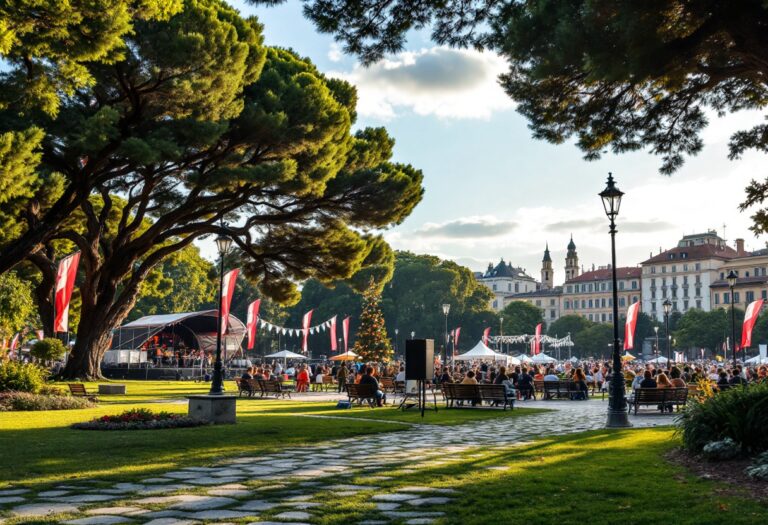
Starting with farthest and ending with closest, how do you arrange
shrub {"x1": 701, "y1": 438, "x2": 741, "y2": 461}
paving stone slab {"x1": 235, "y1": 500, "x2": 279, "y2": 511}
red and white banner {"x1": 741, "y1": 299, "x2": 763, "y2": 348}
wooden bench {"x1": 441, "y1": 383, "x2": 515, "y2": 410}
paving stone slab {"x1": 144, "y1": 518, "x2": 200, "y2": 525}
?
red and white banner {"x1": 741, "y1": 299, "x2": 763, "y2": 348}
wooden bench {"x1": 441, "y1": 383, "x2": 515, "y2": 410}
shrub {"x1": 701, "y1": 438, "x2": 741, "y2": 461}
paving stone slab {"x1": 235, "y1": 500, "x2": 279, "y2": 511}
paving stone slab {"x1": 144, "y1": 518, "x2": 200, "y2": 525}

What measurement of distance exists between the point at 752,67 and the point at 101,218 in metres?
24.7

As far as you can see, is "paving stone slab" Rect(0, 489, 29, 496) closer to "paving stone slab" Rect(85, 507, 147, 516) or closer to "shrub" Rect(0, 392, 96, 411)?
"paving stone slab" Rect(85, 507, 147, 516)

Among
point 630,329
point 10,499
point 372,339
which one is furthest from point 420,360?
point 372,339

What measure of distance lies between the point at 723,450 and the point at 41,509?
7.20 metres

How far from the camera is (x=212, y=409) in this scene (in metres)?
14.2

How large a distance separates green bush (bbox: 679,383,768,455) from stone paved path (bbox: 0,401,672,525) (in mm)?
2866

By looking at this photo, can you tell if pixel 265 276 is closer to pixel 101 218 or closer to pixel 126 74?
pixel 101 218

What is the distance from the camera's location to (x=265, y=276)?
30984 mm

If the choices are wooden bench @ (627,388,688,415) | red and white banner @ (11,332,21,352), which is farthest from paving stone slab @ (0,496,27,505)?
red and white banner @ (11,332,21,352)

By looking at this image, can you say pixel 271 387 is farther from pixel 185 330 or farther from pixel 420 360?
pixel 185 330

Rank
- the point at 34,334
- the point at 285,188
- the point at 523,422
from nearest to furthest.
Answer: the point at 523,422 → the point at 285,188 → the point at 34,334

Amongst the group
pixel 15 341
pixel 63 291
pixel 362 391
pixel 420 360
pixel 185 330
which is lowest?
pixel 362 391

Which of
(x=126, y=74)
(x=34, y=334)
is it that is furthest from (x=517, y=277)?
(x=126, y=74)

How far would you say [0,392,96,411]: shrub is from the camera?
58.5 ft
